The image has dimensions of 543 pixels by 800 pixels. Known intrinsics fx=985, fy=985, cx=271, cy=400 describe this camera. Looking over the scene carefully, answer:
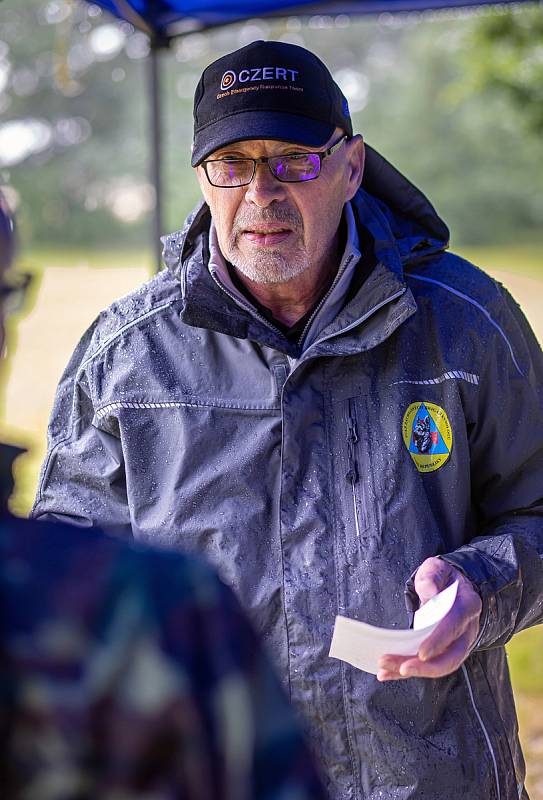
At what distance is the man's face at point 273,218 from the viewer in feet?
7.30

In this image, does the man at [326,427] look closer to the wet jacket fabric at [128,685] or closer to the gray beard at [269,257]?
the gray beard at [269,257]

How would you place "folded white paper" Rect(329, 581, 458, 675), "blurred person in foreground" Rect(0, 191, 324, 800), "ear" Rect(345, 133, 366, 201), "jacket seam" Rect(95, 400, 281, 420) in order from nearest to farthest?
"blurred person in foreground" Rect(0, 191, 324, 800) < "folded white paper" Rect(329, 581, 458, 675) < "jacket seam" Rect(95, 400, 281, 420) < "ear" Rect(345, 133, 366, 201)

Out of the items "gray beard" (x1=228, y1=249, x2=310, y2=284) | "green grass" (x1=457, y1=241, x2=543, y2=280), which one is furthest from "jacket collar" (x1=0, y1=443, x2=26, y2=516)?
"green grass" (x1=457, y1=241, x2=543, y2=280)

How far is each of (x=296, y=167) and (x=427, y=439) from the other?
0.70 m

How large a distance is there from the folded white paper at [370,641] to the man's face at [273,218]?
0.89 meters

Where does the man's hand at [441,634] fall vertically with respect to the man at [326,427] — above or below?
below

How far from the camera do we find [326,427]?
2.09 metres

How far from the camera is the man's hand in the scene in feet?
5.45

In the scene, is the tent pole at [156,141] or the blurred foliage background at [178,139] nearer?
the tent pole at [156,141]

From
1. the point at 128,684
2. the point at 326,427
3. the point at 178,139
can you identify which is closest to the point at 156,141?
the point at 326,427

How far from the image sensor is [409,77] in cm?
2477

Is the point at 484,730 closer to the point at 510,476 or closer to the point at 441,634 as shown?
the point at 441,634

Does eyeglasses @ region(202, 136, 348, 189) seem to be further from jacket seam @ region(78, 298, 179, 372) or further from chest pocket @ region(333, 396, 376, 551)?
chest pocket @ region(333, 396, 376, 551)

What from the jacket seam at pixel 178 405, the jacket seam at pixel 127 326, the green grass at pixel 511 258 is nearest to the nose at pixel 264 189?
the jacket seam at pixel 127 326
